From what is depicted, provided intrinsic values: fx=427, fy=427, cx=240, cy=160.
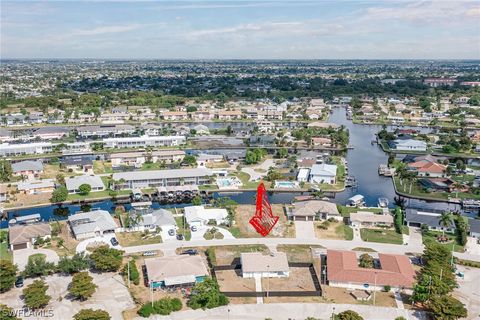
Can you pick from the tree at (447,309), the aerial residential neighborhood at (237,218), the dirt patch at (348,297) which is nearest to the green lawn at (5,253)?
the aerial residential neighborhood at (237,218)

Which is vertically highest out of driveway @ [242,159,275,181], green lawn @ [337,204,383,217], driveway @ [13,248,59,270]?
driveway @ [242,159,275,181]

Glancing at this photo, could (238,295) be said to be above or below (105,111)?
below

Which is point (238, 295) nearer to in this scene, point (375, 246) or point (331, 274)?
point (331, 274)

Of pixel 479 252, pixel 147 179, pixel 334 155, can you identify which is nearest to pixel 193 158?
pixel 147 179

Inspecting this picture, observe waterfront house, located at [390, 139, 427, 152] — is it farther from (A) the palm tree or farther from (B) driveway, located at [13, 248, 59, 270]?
(B) driveway, located at [13, 248, 59, 270]

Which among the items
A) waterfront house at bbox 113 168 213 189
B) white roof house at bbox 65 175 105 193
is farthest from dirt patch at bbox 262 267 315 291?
white roof house at bbox 65 175 105 193

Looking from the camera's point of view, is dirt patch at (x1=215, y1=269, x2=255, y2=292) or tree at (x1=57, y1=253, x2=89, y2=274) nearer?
dirt patch at (x1=215, y1=269, x2=255, y2=292)

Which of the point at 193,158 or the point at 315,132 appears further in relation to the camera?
the point at 315,132

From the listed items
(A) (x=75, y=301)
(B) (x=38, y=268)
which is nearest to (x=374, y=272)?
(A) (x=75, y=301)
